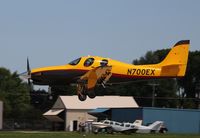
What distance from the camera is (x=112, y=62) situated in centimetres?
3566

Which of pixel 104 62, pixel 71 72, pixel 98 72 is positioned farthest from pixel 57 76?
pixel 104 62

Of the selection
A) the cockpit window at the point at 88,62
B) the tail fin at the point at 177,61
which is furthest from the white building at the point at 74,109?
the cockpit window at the point at 88,62

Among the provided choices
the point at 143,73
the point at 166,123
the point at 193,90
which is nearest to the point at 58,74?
the point at 143,73

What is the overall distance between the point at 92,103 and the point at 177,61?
64.7 m

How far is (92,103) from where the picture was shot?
100m

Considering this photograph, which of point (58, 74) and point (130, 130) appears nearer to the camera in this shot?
point (58, 74)

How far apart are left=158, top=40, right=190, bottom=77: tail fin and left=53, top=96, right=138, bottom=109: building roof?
61.5 m

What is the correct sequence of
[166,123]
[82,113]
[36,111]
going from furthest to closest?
[36,111] → [82,113] → [166,123]

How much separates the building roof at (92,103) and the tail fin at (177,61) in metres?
61.5

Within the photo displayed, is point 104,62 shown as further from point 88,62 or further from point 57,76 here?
point 57,76

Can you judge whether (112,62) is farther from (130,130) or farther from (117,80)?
(130,130)

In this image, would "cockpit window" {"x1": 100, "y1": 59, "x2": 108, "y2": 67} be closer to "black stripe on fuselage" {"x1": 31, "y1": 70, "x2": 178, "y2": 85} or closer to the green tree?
"black stripe on fuselage" {"x1": 31, "y1": 70, "x2": 178, "y2": 85}

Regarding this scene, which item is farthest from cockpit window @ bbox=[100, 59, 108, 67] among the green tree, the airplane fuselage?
the green tree

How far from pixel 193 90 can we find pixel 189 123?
40.9 meters
